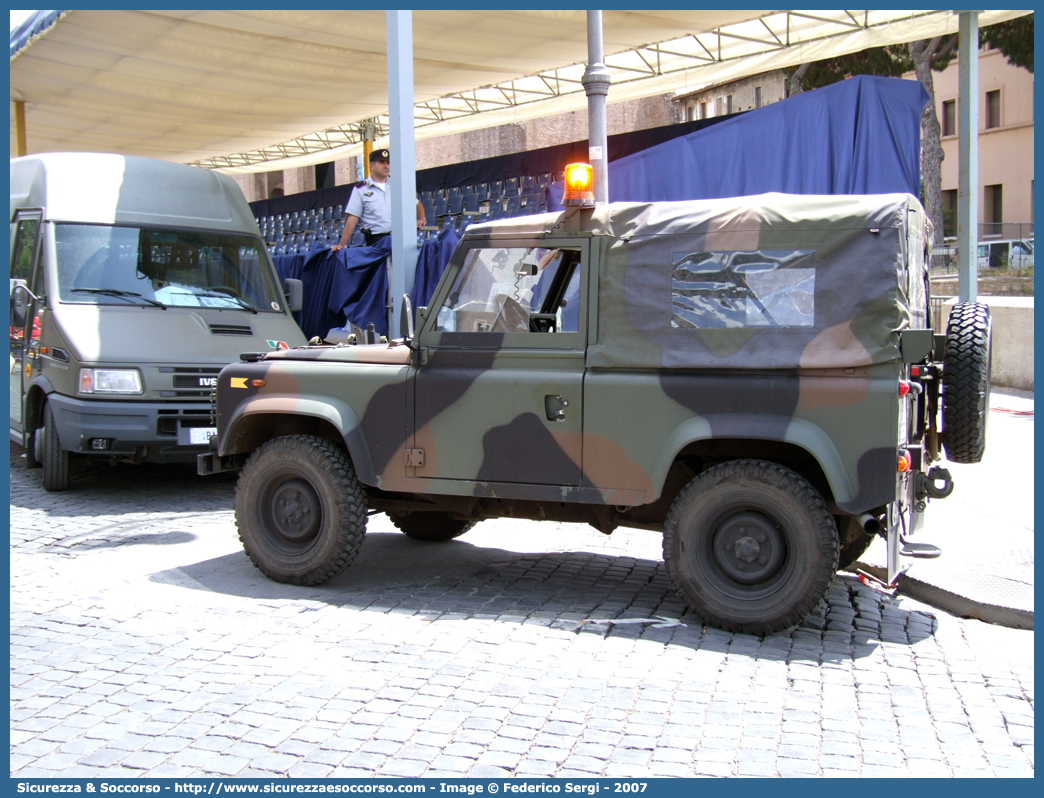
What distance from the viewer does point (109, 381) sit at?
26.3ft

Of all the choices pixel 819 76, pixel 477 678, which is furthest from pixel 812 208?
pixel 819 76

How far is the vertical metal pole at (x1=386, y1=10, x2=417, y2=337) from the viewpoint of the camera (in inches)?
348

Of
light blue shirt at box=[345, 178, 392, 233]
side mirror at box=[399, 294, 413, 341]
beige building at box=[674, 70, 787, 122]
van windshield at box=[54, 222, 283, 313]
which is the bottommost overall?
side mirror at box=[399, 294, 413, 341]

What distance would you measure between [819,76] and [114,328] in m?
28.6

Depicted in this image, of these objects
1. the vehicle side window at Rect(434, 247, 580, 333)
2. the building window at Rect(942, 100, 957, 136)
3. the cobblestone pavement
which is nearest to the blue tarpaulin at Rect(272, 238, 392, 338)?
the cobblestone pavement

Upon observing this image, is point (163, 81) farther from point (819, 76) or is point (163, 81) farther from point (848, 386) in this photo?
point (819, 76)

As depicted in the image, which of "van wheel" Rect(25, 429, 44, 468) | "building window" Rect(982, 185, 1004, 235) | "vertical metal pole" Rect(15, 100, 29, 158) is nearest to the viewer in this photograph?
"van wheel" Rect(25, 429, 44, 468)

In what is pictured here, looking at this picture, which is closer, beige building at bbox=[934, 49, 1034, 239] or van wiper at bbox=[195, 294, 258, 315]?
van wiper at bbox=[195, 294, 258, 315]

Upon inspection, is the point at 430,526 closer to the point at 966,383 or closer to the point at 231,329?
the point at 231,329

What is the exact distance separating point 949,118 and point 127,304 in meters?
46.7

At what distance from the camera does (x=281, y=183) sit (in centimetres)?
4056

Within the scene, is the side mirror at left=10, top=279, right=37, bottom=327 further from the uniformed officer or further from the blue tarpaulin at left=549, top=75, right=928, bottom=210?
the blue tarpaulin at left=549, top=75, right=928, bottom=210

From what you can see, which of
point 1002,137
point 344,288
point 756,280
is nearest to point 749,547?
point 756,280

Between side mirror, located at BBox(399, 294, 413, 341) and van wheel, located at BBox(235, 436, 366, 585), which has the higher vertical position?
side mirror, located at BBox(399, 294, 413, 341)
